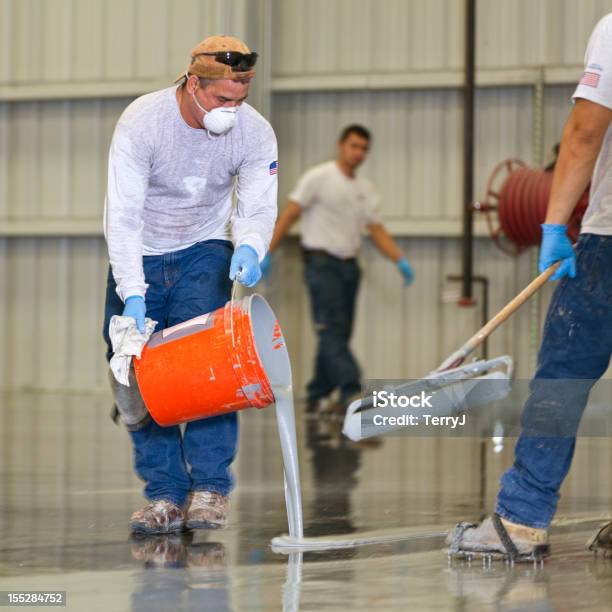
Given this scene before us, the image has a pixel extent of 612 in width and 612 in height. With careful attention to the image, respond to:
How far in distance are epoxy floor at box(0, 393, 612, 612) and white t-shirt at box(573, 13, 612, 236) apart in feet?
2.85

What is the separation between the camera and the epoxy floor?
9.34ft

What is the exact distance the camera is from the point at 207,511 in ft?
12.3

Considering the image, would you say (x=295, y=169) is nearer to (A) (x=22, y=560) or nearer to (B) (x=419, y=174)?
(B) (x=419, y=174)

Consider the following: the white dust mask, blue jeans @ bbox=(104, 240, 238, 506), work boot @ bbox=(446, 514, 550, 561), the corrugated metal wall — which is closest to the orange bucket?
blue jeans @ bbox=(104, 240, 238, 506)

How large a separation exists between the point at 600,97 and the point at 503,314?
2.23ft

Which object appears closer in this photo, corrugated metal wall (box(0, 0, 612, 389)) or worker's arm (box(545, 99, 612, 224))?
worker's arm (box(545, 99, 612, 224))

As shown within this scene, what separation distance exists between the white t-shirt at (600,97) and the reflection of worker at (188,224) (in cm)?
94

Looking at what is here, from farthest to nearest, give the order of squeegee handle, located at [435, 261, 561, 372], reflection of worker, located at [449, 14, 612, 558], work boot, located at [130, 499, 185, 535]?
work boot, located at [130, 499, 185, 535] → squeegee handle, located at [435, 261, 561, 372] → reflection of worker, located at [449, 14, 612, 558]

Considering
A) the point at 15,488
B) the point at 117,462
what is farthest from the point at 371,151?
the point at 15,488

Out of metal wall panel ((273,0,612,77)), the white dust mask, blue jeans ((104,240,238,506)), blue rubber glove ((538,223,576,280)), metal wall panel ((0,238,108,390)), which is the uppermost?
metal wall panel ((273,0,612,77))

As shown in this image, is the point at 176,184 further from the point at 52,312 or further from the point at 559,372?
the point at 52,312

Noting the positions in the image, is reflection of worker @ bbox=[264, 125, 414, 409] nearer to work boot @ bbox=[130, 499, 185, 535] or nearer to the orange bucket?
work boot @ bbox=[130, 499, 185, 535]

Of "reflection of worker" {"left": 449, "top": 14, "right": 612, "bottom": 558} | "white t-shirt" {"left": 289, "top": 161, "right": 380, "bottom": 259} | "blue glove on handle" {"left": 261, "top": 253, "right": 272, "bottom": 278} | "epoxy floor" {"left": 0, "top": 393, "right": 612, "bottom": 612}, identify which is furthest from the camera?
"blue glove on handle" {"left": 261, "top": 253, "right": 272, "bottom": 278}

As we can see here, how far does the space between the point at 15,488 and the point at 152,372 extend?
4.67 feet
